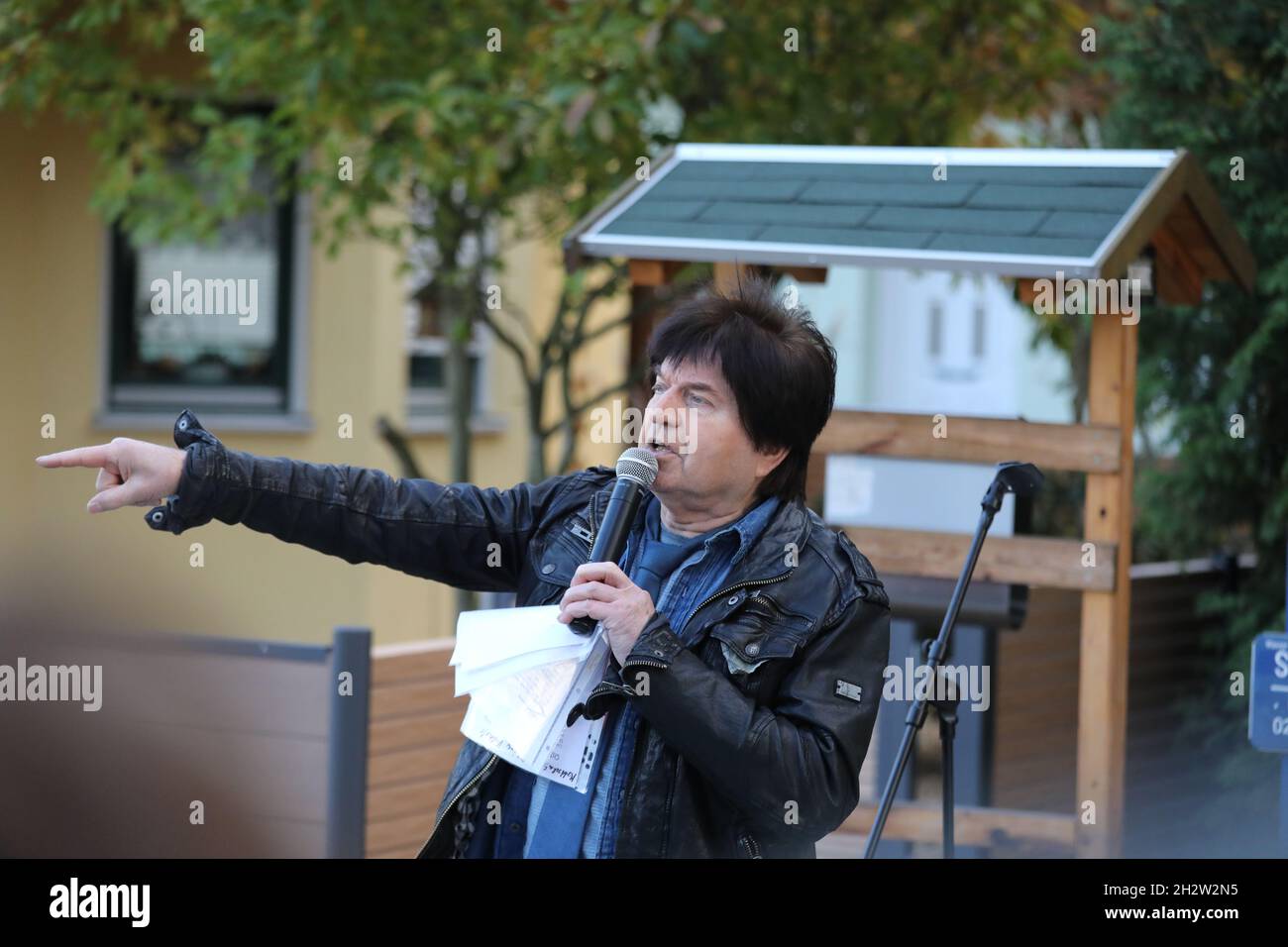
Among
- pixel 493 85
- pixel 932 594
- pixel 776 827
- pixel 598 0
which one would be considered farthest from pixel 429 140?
pixel 776 827

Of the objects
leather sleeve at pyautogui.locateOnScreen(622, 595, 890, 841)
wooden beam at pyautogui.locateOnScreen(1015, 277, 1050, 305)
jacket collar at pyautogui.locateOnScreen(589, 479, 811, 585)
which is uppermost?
wooden beam at pyautogui.locateOnScreen(1015, 277, 1050, 305)

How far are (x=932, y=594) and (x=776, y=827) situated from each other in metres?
2.90

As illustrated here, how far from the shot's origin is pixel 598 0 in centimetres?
654

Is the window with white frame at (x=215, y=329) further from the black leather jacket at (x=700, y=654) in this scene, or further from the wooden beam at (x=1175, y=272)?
the black leather jacket at (x=700, y=654)

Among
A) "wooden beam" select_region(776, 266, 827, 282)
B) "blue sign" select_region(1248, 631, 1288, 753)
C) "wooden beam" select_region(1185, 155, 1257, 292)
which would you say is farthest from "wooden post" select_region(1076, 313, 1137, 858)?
"wooden beam" select_region(776, 266, 827, 282)

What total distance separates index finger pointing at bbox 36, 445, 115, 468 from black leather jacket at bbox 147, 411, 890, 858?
11cm

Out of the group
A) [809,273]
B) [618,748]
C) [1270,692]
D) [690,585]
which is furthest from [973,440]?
[618,748]

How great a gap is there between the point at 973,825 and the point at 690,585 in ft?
8.87

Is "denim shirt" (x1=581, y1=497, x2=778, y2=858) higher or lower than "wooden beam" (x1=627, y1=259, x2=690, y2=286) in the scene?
lower

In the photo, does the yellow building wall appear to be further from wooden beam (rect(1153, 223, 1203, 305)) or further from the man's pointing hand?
the man's pointing hand

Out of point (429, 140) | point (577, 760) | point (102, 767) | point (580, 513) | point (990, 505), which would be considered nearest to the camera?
point (577, 760)

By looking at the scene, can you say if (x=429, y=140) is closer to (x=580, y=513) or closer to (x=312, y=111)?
(x=312, y=111)

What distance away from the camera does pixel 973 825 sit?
497cm

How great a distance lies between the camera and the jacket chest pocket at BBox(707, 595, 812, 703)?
246cm
